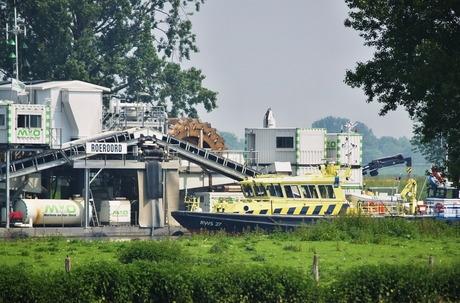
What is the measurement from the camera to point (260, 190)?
55.2 m

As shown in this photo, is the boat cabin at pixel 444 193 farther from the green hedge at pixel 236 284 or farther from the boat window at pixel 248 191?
the green hedge at pixel 236 284

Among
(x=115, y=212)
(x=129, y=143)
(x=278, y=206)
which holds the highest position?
(x=129, y=143)

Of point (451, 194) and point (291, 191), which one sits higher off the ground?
point (291, 191)

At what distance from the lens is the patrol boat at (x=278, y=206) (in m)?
53.5

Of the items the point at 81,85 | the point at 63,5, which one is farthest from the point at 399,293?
the point at 63,5

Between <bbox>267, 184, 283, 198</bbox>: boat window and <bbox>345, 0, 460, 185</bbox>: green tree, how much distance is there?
19.0 m

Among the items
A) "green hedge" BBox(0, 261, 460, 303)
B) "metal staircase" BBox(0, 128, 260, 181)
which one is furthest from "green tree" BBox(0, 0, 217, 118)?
"green hedge" BBox(0, 261, 460, 303)

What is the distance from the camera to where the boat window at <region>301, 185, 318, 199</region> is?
5428 cm

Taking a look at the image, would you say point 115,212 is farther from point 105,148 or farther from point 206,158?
point 206,158

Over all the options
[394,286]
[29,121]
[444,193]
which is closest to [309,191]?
[444,193]

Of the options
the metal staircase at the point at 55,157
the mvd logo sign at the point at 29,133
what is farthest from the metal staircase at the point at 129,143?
the mvd logo sign at the point at 29,133

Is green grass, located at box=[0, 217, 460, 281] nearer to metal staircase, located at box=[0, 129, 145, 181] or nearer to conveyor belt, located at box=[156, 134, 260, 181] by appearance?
metal staircase, located at box=[0, 129, 145, 181]

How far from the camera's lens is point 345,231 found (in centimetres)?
4550

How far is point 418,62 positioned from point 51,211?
29629 mm
